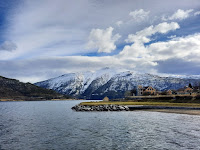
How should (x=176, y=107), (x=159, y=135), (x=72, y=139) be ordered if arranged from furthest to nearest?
(x=176, y=107), (x=159, y=135), (x=72, y=139)

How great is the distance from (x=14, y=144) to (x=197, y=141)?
97.4ft

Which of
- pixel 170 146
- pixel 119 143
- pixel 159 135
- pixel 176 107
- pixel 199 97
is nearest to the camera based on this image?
pixel 170 146

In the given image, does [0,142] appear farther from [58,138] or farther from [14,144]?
[58,138]

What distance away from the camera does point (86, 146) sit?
92.2ft

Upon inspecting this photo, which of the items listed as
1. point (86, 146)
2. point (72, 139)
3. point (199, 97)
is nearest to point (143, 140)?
point (86, 146)

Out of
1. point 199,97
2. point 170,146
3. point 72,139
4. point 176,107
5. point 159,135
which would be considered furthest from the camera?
point 199,97

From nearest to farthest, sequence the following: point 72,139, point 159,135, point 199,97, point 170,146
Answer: point 170,146 → point 72,139 → point 159,135 → point 199,97

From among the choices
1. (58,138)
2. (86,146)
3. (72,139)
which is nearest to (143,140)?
(86,146)

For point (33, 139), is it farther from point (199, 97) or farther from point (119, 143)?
point (199, 97)

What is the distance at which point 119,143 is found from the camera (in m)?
29.8

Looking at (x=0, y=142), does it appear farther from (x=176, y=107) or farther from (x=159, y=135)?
(x=176, y=107)

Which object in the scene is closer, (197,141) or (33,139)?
(197,141)

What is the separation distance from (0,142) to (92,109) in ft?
231

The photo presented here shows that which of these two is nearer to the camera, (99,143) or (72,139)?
(99,143)
